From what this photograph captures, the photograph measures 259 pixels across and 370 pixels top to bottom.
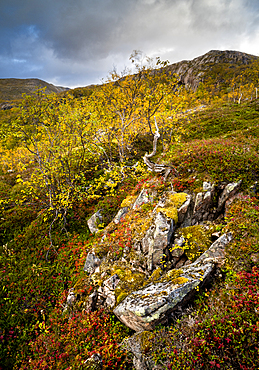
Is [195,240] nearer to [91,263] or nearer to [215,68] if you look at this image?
→ [91,263]

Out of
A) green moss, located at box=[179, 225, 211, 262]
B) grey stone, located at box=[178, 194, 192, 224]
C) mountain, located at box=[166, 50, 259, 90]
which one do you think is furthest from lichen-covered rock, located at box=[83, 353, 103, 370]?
mountain, located at box=[166, 50, 259, 90]

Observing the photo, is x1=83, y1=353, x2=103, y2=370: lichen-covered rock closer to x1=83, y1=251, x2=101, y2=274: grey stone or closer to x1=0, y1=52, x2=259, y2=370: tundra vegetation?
x1=0, y1=52, x2=259, y2=370: tundra vegetation

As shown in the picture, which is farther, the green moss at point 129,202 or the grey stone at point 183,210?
the green moss at point 129,202

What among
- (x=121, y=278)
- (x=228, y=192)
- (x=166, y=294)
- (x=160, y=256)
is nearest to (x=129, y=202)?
(x=160, y=256)

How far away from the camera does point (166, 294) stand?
5562mm

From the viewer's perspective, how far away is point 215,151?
10.7 m

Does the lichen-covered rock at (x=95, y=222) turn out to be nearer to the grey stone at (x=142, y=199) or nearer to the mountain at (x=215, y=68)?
the grey stone at (x=142, y=199)

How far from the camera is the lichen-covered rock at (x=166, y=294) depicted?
212 inches

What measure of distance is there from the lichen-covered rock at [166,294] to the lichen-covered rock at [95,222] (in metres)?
6.30

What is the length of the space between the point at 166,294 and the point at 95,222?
7846 millimetres

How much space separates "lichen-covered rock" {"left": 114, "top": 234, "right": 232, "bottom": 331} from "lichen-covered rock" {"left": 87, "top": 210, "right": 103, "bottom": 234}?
630 centimetres

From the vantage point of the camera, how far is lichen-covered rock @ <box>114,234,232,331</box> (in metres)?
5.39

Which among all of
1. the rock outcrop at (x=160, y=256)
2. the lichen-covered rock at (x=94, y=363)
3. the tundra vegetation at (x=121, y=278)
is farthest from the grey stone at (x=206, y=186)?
the lichen-covered rock at (x=94, y=363)

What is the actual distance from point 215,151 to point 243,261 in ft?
24.6
